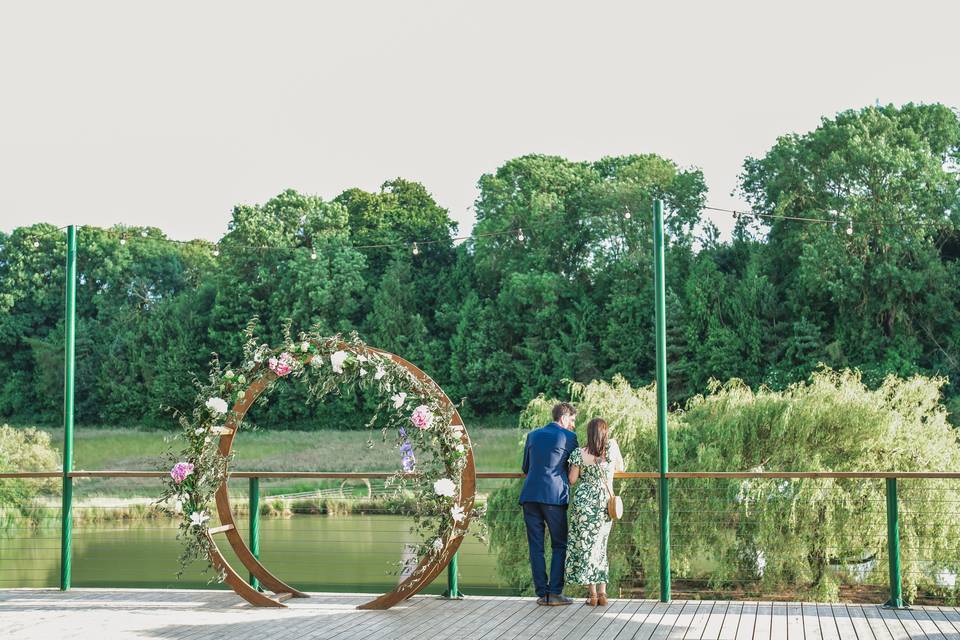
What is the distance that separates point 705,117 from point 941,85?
7.95 m

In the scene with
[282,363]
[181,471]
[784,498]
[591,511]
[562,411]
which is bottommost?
[784,498]

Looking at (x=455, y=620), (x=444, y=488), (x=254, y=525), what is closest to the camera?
(x=455, y=620)

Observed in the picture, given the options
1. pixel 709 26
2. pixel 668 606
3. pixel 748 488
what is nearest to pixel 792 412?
pixel 748 488

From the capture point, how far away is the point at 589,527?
24.0 feet

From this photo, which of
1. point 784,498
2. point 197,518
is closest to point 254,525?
point 197,518

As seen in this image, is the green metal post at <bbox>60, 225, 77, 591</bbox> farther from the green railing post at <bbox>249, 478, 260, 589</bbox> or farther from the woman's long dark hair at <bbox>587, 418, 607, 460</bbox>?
the woman's long dark hair at <bbox>587, 418, 607, 460</bbox>

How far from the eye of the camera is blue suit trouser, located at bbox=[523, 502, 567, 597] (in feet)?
24.1

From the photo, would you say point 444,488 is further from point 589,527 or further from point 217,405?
point 217,405

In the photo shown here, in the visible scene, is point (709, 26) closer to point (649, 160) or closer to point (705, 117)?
point (705, 117)

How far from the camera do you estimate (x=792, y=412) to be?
14.7 metres

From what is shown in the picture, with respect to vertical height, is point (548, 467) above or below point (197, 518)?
above

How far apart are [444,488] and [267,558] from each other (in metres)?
13.0

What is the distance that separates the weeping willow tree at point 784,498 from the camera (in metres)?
13.4

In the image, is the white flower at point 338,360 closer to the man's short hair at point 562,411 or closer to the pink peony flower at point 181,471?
the pink peony flower at point 181,471
